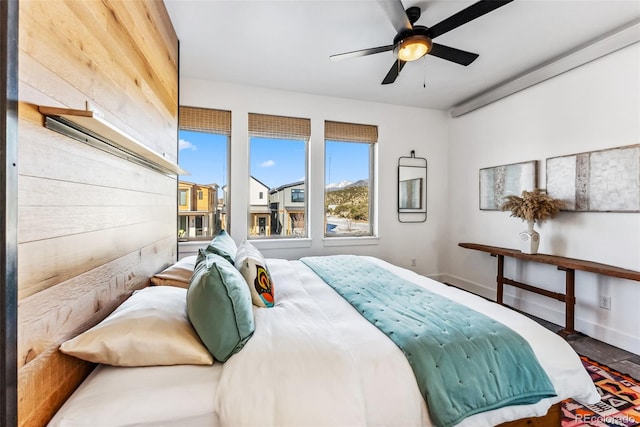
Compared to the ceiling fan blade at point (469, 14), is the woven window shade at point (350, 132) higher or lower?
lower

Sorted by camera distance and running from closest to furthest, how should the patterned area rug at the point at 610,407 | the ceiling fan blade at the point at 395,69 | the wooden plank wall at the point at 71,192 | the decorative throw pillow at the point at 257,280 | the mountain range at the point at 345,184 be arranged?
1. the wooden plank wall at the point at 71,192
2. the decorative throw pillow at the point at 257,280
3. the patterned area rug at the point at 610,407
4. the ceiling fan blade at the point at 395,69
5. the mountain range at the point at 345,184

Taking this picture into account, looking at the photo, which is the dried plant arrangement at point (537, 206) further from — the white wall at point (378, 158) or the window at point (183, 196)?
the window at point (183, 196)

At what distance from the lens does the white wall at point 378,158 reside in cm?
338

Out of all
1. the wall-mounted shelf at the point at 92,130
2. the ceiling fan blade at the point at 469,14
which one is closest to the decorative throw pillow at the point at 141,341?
the wall-mounted shelf at the point at 92,130

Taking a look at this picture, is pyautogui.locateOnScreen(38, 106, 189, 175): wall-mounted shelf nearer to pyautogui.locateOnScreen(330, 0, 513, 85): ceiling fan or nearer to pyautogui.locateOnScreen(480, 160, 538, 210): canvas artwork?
pyautogui.locateOnScreen(330, 0, 513, 85): ceiling fan

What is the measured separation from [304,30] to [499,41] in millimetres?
1775

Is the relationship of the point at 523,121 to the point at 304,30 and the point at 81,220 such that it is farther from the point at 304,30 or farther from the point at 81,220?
the point at 81,220

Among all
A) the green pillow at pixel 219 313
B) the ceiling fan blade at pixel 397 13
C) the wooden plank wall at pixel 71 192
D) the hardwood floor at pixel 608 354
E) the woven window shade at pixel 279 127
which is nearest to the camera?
the wooden plank wall at pixel 71 192

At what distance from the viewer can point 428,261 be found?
421 cm

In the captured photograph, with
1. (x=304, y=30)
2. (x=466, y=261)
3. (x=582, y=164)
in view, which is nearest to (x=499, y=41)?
(x=582, y=164)

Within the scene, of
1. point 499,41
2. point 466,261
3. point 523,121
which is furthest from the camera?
point 466,261

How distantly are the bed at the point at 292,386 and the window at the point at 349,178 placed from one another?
2.73 meters

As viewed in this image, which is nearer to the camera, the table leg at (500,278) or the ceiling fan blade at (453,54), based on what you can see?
the ceiling fan blade at (453,54)

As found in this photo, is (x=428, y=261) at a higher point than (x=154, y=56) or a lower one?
lower
